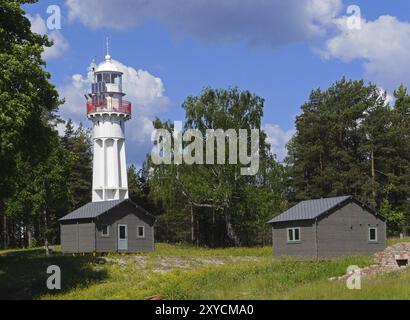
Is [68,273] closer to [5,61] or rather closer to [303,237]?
[5,61]

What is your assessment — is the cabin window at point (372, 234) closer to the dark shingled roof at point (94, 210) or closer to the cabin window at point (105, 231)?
the dark shingled roof at point (94, 210)

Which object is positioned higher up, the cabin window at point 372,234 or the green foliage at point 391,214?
the green foliage at point 391,214

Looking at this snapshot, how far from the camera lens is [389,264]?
38.3m

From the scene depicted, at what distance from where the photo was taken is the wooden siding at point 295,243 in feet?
149

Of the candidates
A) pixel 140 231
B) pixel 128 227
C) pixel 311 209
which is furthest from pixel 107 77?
pixel 311 209

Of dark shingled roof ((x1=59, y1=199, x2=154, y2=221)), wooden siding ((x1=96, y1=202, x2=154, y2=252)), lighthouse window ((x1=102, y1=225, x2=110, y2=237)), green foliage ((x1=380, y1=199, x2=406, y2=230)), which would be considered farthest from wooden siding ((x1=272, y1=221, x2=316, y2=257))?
green foliage ((x1=380, y1=199, x2=406, y2=230))

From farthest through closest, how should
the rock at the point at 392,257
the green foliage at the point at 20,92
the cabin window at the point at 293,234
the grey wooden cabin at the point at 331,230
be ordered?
1. the cabin window at the point at 293,234
2. the grey wooden cabin at the point at 331,230
3. the rock at the point at 392,257
4. the green foliage at the point at 20,92

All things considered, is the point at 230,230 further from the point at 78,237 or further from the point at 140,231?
the point at 78,237

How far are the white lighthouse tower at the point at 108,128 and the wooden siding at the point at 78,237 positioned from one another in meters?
5.59

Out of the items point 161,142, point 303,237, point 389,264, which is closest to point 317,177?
point 161,142

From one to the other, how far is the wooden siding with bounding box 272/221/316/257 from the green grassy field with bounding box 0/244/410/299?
443cm

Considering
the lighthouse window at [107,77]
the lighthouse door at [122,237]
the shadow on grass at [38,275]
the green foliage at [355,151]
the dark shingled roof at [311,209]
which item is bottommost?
the shadow on grass at [38,275]

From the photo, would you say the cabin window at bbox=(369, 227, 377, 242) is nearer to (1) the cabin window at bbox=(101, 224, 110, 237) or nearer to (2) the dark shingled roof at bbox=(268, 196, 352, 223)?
(2) the dark shingled roof at bbox=(268, 196, 352, 223)

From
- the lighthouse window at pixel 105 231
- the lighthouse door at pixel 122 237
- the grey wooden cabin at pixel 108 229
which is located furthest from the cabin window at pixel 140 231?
the lighthouse window at pixel 105 231
